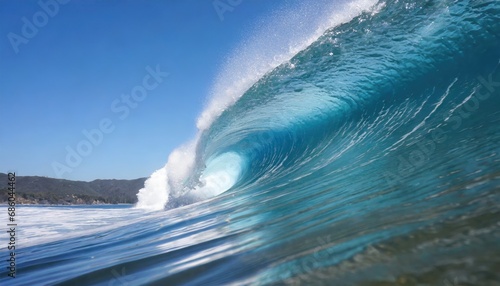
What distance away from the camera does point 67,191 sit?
81.8m

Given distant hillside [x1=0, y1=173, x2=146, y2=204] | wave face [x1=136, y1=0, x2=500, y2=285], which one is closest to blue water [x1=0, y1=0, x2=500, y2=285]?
wave face [x1=136, y1=0, x2=500, y2=285]

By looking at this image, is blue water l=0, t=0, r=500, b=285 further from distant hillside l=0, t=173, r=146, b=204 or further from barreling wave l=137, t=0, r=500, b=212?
distant hillside l=0, t=173, r=146, b=204

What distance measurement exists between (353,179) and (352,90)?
616cm

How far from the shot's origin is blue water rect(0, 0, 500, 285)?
144 cm

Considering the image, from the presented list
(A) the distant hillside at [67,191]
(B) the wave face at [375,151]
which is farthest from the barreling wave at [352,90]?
(A) the distant hillside at [67,191]

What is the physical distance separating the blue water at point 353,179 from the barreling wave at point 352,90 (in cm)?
4

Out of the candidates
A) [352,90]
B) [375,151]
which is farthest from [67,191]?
[375,151]

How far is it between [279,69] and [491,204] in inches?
390

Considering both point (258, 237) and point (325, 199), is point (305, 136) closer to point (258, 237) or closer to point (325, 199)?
point (325, 199)

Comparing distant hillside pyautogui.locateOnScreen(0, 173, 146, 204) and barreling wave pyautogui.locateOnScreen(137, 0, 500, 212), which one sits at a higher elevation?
distant hillside pyautogui.locateOnScreen(0, 173, 146, 204)

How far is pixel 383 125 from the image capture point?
286 inches

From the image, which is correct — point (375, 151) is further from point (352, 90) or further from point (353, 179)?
point (352, 90)

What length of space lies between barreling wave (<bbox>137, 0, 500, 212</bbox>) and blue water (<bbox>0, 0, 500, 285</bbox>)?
39mm

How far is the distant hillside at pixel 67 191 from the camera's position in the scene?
1986 inches
